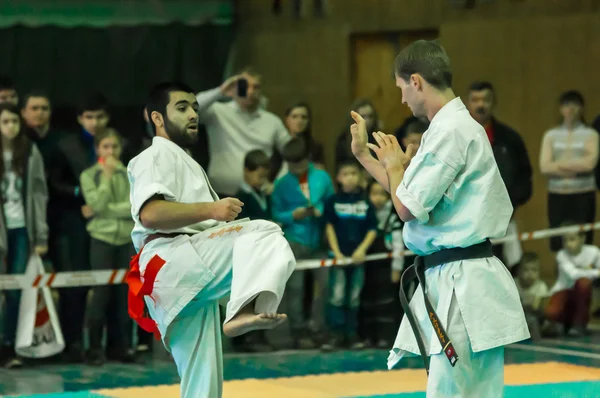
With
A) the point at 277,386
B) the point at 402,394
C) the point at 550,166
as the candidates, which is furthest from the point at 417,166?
the point at 550,166

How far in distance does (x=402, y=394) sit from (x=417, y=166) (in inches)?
108

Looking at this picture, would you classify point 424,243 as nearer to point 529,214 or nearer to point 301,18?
point 529,214

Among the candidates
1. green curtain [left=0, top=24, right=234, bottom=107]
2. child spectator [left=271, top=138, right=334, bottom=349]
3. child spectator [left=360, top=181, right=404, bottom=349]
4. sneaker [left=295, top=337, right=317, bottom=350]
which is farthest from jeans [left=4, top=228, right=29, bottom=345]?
green curtain [left=0, top=24, right=234, bottom=107]

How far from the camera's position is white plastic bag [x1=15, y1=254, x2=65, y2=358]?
7.93 meters

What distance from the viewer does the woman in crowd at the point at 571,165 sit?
9.34m

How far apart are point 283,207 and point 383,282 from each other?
1.00 meters

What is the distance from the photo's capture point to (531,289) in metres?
9.33

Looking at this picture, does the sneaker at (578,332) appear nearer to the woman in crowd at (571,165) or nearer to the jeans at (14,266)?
the woman in crowd at (571,165)

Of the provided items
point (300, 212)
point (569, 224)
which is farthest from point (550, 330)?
point (300, 212)

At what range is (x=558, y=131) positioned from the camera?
9.56 m

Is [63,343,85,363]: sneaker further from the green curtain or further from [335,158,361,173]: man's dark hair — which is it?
the green curtain

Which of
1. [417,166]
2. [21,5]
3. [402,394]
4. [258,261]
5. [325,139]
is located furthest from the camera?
[325,139]

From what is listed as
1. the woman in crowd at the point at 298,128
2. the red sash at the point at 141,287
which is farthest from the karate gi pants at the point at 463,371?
the woman in crowd at the point at 298,128

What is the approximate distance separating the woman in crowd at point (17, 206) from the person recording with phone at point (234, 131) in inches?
Result: 51.2
